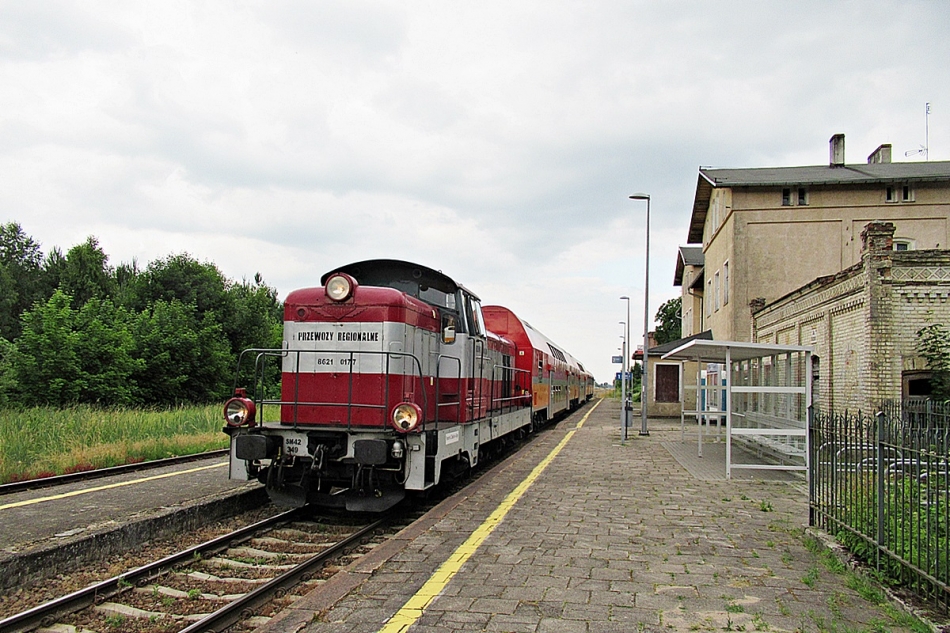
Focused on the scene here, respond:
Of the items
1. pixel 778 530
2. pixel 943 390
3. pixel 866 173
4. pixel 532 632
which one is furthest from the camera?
pixel 866 173

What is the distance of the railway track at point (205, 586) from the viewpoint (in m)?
4.91

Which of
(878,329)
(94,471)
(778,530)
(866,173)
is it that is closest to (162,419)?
(94,471)

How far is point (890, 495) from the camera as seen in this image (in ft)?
18.0

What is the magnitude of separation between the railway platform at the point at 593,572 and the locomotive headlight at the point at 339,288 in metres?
2.74

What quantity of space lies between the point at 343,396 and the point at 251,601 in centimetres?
327

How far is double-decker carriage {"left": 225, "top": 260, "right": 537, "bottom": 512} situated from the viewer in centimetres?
765

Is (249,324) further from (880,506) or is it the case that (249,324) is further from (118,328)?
(880,506)

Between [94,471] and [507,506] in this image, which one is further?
[94,471]

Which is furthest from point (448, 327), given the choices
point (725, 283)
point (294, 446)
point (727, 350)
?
point (725, 283)

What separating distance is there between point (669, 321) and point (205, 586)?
7837 centimetres

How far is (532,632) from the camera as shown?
4301mm

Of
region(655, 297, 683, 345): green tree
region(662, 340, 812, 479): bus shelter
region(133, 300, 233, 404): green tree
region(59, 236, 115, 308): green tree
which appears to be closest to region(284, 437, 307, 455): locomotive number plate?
region(662, 340, 812, 479): bus shelter

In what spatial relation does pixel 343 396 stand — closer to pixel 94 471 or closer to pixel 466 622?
pixel 466 622

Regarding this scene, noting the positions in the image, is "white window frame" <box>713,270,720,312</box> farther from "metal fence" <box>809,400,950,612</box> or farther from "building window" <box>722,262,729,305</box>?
"metal fence" <box>809,400,950,612</box>
